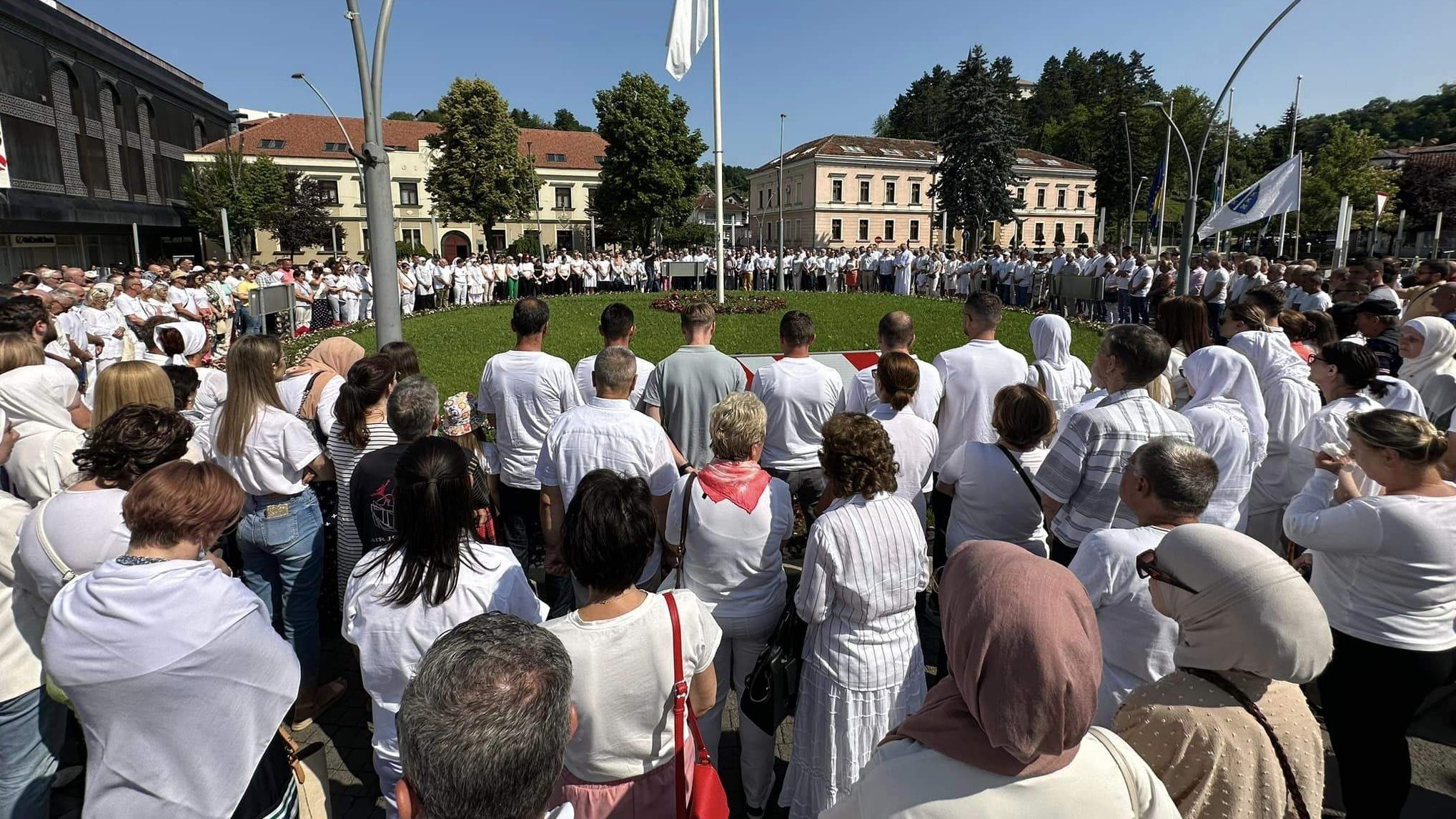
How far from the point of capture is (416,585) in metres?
2.72

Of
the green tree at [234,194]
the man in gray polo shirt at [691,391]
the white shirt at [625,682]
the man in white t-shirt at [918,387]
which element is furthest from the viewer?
the green tree at [234,194]

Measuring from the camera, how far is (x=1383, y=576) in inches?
119

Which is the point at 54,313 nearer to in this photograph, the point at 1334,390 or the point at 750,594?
the point at 750,594

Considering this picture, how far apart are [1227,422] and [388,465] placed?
4357 mm

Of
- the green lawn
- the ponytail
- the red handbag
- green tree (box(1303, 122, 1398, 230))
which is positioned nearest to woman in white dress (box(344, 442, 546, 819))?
the red handbag

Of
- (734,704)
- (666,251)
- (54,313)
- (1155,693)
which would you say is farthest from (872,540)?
(666,251)

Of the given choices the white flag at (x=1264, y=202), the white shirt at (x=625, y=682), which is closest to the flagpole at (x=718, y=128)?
the white flag at (x=1264, y=202)

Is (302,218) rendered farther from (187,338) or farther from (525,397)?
(525,397)

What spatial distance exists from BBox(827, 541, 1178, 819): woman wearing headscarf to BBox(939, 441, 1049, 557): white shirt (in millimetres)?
2292

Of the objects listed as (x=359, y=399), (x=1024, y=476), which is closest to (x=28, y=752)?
(x=359, y=399)

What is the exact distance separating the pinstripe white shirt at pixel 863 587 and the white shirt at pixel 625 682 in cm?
79

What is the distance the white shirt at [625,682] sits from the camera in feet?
7.74

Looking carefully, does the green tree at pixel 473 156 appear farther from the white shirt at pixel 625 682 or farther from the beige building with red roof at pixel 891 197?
the white shirt at pixel 625 682

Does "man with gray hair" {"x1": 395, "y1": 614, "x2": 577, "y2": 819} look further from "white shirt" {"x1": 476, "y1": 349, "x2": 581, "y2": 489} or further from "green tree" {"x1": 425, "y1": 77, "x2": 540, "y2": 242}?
"green tree" {"x1": 425, "y1": 77, "x2": 540, "y2": 242}
